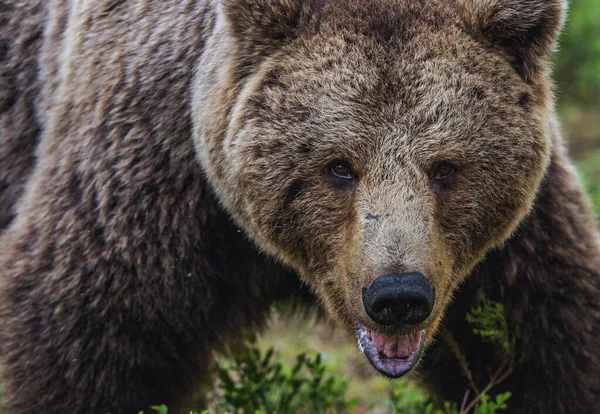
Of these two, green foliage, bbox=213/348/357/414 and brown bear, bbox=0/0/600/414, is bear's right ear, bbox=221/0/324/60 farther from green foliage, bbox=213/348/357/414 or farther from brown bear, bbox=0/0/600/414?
green foliage, bbox=213/348/357/414

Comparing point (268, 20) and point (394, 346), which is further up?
point (268, 20)

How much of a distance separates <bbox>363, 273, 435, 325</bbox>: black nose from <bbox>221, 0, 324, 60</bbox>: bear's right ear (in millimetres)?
1218

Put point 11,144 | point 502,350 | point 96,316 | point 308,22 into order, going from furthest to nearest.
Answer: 1. point 11,144
2. point 502,350
3. point 96,316
4. point 308,22

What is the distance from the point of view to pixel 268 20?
4691mm

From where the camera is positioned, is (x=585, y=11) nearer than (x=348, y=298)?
No

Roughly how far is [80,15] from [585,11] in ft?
24.0

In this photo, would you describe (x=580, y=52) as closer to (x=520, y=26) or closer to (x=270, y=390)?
(x=270, y=390)

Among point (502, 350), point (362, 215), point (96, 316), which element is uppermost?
point (362, 215)

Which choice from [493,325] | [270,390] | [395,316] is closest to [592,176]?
[270,390]

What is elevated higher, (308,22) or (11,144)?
(308,22)

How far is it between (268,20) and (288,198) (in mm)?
788

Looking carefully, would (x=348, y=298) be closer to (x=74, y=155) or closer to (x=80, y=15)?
(x=74, y=155)

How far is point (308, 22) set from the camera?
470cm

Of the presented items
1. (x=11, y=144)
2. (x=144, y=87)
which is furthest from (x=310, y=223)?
(x=11, y=144)
